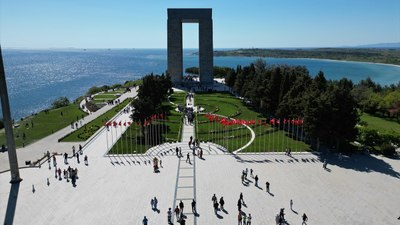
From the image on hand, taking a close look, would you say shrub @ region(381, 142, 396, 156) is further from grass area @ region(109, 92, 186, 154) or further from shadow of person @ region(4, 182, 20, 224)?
shadow of person @ region(4, 182, 20, 224)

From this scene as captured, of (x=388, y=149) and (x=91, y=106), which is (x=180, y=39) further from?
(x=388, y=149)

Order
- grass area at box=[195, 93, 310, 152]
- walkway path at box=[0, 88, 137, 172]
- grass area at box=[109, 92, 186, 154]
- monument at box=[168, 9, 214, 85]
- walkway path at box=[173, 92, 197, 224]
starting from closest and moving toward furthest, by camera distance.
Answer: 1. walkway path at box=[173, 92, 197, 224]
2. walkway path at box=[0, 88, 137, 172]
3. grass area at box=[109, 92, 186, 154]
4. grass area at box=[195, 93, 310, 152]
5. monument at box=[168, 9, 214, 85]

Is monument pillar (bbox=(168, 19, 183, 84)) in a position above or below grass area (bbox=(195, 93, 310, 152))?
above

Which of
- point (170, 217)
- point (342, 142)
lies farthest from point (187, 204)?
point (342, 142)

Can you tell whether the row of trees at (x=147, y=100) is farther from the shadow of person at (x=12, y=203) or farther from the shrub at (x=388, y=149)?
the shrub at (x=388, y=149)

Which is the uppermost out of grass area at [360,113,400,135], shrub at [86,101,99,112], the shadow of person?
shrub at [86,101,99,112]

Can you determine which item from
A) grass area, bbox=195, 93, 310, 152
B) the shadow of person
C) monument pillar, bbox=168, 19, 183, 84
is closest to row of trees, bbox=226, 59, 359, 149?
grass area, bbox=195, 93, 310, 152

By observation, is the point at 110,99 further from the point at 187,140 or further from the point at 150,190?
the point at 150,190

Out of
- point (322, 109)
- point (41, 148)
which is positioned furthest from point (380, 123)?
point (41, 148)

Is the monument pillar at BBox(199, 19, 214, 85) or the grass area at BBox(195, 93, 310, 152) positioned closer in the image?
the grass area at BBox(195, 93, 310, 152)

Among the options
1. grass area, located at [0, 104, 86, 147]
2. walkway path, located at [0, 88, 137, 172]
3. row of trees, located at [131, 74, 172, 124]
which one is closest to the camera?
walkway path, located at [0, 88, 137, 172]
